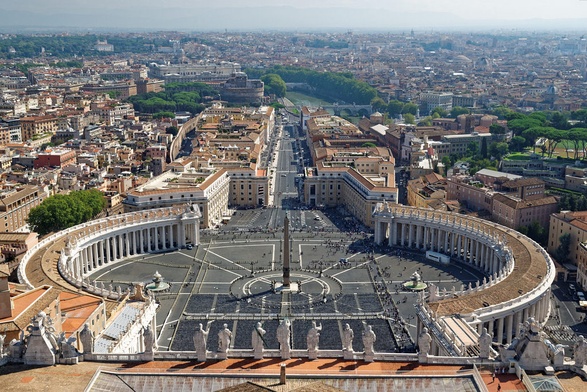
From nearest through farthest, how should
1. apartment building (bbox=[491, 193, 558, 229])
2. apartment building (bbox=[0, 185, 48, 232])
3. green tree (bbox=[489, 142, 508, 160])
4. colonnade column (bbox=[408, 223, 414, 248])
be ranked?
colonnade column (bbox=[408, 223, 414, 248]) < apartment building (bbox=[491, 193, 558, 229]) < apartment building (bbox=[0, 185, 48, 232]) < green tree (bbox=[489, 142, 508, 160])

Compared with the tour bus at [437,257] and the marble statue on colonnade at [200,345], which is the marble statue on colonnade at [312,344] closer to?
the marble statue on colonnade at [200,345]

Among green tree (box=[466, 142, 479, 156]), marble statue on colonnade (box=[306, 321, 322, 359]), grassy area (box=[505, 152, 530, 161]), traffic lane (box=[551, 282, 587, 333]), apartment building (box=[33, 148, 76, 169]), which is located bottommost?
traffic lane (box=[551, 282, 587, 333])

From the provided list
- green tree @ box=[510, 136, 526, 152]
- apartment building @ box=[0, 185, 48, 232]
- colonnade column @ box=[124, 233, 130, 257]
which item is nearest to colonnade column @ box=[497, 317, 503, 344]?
colonnade column @ box=[124, 233, 130, 257]

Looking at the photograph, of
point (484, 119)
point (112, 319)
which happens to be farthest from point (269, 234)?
point (484, 119)

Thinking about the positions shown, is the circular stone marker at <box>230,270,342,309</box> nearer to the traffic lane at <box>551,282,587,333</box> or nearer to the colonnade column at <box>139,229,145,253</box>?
the colonnade column at <box>139,229,145,253</box>

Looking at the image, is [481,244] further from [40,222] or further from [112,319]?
[40,222]

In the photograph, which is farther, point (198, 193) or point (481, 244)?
point (198, 193)

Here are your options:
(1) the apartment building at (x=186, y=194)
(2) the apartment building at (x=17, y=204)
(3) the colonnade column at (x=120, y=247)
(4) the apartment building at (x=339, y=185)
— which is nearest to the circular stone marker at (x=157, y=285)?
(3) the colonnade column at (x=120, y=247)
